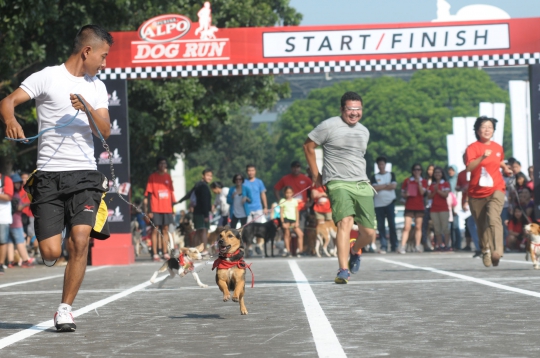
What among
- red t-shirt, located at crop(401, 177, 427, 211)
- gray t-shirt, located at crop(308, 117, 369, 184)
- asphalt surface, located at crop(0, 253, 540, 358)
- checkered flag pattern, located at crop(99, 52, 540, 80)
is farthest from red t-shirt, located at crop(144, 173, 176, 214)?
gray t-shirt, located at crop(308, 117, 369, 184)

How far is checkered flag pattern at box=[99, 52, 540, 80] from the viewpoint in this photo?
19969 mm

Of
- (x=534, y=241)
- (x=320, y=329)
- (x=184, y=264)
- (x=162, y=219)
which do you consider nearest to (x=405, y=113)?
(x=162, y=219)

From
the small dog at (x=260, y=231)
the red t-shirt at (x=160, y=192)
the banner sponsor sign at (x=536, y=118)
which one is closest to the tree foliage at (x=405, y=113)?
the small dog at (x=260, y=231)

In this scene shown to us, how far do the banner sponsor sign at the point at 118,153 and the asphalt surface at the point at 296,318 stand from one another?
787cm

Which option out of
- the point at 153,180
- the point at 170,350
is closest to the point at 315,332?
the point at 170,350

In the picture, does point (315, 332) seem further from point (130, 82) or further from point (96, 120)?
point (130, 82)

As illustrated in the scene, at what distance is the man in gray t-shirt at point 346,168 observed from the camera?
11.5m

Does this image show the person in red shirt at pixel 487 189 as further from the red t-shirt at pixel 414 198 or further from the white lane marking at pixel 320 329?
the red t-shirt at pixel 414 198

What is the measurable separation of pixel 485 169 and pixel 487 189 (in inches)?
9.8

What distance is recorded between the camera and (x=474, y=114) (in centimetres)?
9656

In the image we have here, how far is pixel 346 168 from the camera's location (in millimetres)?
11648

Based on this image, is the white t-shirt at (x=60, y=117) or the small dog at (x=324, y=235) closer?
the white t-shirt at (x=60, y=117)

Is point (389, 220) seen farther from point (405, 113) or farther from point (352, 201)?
point (405, 113)

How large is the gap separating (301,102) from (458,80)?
16.2 m
